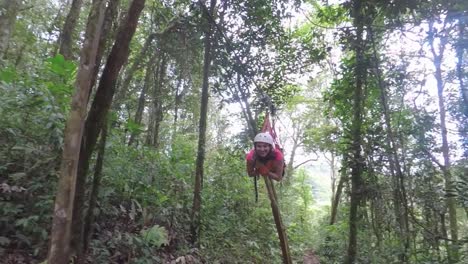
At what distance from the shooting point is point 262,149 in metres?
5.55

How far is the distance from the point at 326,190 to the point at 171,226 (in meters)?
38.6

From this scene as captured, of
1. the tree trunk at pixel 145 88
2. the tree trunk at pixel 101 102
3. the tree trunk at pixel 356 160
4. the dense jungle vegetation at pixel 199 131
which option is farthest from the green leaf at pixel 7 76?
the tree trunk at pixel 356 160

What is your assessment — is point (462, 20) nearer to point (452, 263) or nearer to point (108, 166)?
point (452, 263)

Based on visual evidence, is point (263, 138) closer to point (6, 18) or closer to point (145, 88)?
point (145, 88)

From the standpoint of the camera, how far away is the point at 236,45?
23.3 feet

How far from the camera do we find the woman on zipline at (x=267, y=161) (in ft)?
18.1

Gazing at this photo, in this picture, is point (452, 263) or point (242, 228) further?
point (242, 228)

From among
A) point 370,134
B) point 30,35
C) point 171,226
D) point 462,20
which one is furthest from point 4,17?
point 462,20

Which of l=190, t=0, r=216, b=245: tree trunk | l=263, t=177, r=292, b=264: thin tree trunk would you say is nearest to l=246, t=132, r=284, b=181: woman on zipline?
l=263, t=177, r=292, b=264: thin tree trunk

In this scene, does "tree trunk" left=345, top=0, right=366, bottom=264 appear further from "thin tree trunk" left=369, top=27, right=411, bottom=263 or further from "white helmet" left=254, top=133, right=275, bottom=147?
"white helmet" left=254, top=133, right=275, bottom=147

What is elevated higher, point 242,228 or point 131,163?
point 131,163

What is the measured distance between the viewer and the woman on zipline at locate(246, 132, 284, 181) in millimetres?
5523

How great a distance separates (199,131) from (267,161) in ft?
5.31

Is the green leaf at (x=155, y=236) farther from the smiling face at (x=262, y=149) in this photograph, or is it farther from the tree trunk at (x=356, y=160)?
the tree trunk at (x=356, y=160)
